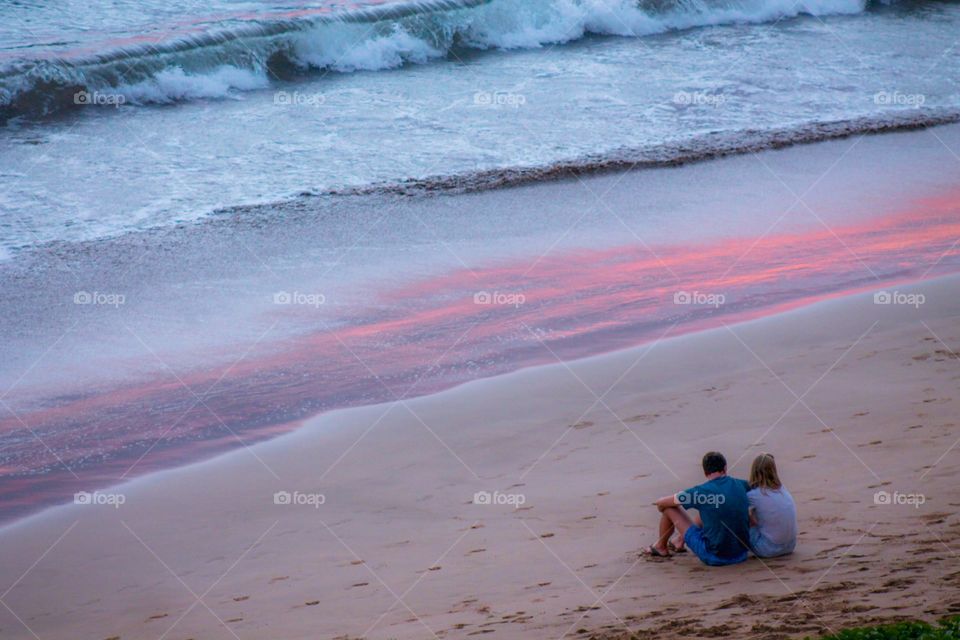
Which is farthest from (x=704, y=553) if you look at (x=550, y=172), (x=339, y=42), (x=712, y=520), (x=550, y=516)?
(x=339, y=42)

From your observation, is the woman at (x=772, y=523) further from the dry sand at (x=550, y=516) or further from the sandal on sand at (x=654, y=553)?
the sandal on sand at (x=654, y=553)

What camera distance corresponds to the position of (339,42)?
22547 mm

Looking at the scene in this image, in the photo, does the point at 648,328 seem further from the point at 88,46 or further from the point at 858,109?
the point at 88,46

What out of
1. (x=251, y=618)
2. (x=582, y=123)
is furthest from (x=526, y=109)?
(x=251, y=618)

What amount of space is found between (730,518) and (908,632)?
1.88m

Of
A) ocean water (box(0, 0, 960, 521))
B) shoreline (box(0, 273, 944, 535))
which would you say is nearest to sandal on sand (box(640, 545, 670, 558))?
shoreline (box(0, 273, 944, 535))

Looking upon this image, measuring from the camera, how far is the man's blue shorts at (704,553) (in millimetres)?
6969

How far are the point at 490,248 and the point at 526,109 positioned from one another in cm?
688

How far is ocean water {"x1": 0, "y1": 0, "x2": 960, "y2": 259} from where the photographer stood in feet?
54.1

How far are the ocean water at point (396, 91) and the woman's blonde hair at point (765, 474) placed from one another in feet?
31.6

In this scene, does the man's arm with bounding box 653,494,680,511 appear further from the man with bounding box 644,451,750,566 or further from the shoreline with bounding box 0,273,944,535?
the shoreline with bounding box 0,273,944,535

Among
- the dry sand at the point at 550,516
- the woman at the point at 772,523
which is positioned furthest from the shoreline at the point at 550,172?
the woman at the point at 772,523

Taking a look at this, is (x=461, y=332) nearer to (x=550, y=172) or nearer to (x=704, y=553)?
(x=704, y=553)

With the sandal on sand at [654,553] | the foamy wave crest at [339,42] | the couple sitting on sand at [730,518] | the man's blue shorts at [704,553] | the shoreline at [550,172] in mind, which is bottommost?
the sandal on sand at [654,553]
